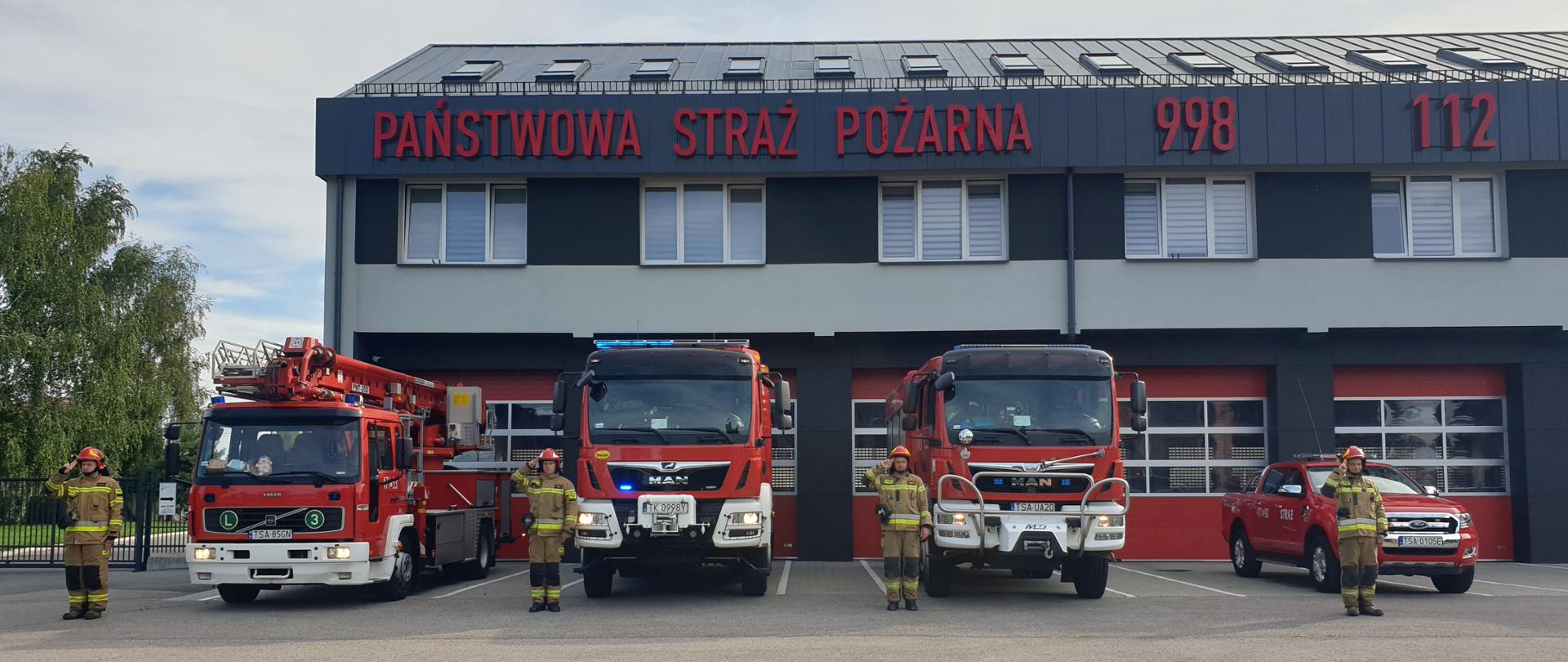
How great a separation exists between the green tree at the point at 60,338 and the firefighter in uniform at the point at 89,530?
19.0 metres

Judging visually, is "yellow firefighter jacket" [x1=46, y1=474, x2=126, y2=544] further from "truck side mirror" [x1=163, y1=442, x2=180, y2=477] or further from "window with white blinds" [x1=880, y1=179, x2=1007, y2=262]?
"window with white blinds" [x1=880, y1=179, x2=1007, y2=262]

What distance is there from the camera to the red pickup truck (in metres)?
15.3

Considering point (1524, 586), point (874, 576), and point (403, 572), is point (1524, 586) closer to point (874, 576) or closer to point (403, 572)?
point (874, 576)

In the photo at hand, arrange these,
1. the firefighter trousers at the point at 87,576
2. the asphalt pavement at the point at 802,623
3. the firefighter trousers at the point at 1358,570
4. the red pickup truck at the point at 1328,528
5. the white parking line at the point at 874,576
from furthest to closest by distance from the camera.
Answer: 1. the white parking line at the point at 874,576
2. the red pickup truck at the point at 1328,528
3. the firefighter trousers at the point at 87,576
4. the firefighter trousers at the point at 1358,570
5. the asphalt pavement at the point at 802,623

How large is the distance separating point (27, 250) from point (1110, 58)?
1015 inches

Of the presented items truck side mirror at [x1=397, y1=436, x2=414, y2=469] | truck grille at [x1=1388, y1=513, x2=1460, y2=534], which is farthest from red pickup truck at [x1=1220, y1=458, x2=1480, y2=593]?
truck side mirror at [x1=397, y1=436, x2=414, y2=469]

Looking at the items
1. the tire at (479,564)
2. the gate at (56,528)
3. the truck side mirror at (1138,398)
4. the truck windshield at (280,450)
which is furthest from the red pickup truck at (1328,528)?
the gate at (56,528)

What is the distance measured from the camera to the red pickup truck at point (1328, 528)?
1527 cm

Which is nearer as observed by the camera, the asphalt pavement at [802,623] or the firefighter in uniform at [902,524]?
the asphalt pavement at [802,623]

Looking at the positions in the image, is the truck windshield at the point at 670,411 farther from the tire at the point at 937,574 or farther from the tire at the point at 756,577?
the tire at the point at 937,574

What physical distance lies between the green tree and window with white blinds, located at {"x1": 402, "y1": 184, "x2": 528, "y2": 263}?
1406 cm

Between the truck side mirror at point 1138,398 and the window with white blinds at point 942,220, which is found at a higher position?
the window with white blinds at point 942,220

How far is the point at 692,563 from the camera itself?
46.2ft

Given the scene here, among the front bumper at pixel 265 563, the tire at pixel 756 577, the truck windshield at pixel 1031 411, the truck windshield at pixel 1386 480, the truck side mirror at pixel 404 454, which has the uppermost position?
the truck windshield at pixel 1031 411
